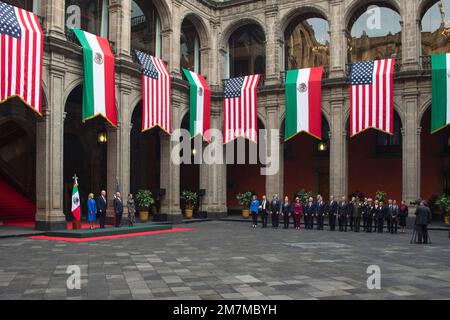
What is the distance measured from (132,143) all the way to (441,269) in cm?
2574

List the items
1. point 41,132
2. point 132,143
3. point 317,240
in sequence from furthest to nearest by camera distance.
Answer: point 132,143
point 41,132
point 317,240

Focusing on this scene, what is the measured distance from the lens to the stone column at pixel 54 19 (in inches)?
775

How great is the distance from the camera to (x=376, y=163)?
1188 inches

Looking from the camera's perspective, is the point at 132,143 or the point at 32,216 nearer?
the point at 32,216

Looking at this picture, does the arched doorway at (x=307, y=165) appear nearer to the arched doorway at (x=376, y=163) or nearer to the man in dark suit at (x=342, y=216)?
the arched doorway at (x=376, y=163)

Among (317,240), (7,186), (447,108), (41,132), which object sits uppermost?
(447,108)

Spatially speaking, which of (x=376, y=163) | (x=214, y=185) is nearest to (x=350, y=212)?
(x=376, y=163)

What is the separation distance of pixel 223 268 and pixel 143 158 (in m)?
24.1

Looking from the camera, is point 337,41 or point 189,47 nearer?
point 337,41

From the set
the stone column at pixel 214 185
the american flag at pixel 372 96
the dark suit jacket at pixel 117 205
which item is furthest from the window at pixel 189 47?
the dark suit jacket at pixel 117 205

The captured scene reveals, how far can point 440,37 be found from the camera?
29.8 m

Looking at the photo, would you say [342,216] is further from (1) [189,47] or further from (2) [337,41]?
(1) [189,47]
